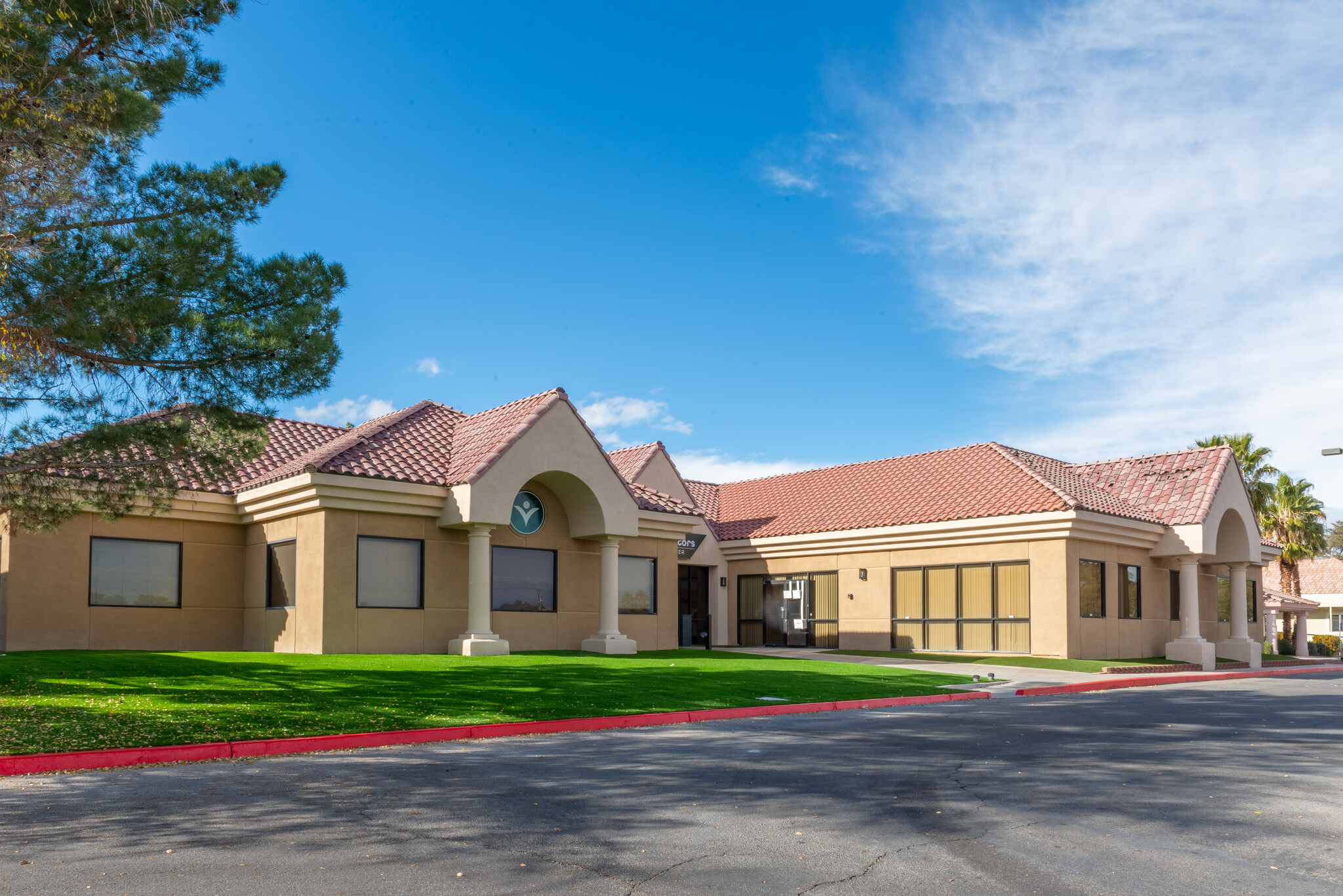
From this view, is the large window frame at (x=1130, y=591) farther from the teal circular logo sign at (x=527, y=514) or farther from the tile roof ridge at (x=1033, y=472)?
the teal circular logo sign at (x=527, y=514)

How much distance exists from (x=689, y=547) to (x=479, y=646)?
13.6m

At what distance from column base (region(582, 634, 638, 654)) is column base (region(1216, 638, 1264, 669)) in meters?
20.0

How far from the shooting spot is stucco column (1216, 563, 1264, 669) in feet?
107

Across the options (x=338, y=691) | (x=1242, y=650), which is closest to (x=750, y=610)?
(x=1242, y=650)

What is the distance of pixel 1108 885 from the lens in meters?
5.88

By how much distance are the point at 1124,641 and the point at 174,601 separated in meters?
24.0

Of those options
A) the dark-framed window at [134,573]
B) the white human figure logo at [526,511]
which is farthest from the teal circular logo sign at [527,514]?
the dark-framed window at [134,573]

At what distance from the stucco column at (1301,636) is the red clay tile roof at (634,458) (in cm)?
2770

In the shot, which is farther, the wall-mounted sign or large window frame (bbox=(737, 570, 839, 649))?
the wall-mounted sign

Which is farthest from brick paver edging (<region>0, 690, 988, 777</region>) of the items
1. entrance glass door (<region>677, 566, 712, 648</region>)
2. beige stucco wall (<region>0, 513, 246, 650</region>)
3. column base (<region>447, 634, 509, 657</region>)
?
entrance glass door (<region>677, 566, 712, 648</region>)

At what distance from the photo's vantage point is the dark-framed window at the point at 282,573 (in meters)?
21.2

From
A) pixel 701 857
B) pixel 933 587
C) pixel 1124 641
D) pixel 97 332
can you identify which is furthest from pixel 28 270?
pixel 1124 641

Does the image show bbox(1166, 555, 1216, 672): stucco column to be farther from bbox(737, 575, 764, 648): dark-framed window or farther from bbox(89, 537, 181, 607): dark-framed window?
bbox(89, 537, 181, 607): dark-framed window

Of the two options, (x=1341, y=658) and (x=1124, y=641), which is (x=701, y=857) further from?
(x=1341, y=658)
